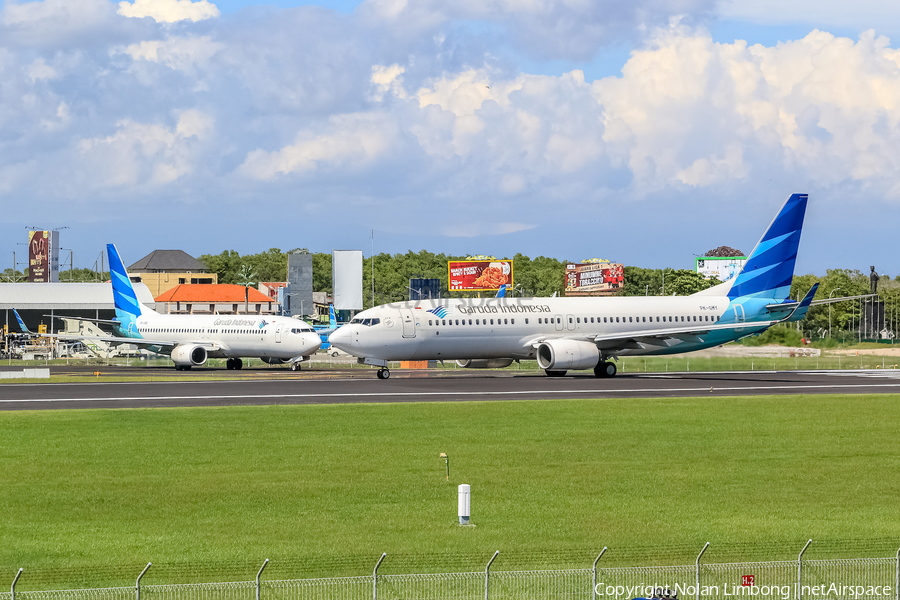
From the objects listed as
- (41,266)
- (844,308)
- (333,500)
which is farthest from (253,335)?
(844,308)

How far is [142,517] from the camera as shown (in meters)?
20.8

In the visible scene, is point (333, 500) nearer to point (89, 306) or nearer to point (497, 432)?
point (497, 432)

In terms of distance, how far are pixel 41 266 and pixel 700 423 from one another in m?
149

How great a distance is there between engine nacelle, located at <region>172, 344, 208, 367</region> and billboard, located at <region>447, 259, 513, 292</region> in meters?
91.8

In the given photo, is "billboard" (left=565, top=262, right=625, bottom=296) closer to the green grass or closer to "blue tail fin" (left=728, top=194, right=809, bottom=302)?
"blue tail fin" (left=728, top=194, right=809, bottom=302)

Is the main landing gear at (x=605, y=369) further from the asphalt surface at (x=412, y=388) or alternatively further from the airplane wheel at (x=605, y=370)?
the asphalt surface at (x=412, y=388)

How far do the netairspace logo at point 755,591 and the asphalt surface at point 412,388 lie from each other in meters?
30.2

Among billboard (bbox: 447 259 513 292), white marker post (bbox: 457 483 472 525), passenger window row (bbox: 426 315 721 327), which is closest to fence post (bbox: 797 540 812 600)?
white marker post (bbox: 457 483 472 525)

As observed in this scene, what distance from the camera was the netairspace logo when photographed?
14188 millimetres

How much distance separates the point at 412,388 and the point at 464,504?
32.2 metres

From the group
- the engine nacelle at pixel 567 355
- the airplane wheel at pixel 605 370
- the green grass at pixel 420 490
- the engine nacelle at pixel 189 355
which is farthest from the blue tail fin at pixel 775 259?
the engine nacelle at pixel 189 355

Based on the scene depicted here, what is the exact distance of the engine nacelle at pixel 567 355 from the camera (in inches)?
2312

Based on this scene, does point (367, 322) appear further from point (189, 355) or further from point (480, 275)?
point (480, 275)

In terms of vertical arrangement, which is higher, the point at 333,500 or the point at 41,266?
the point at 41,266
